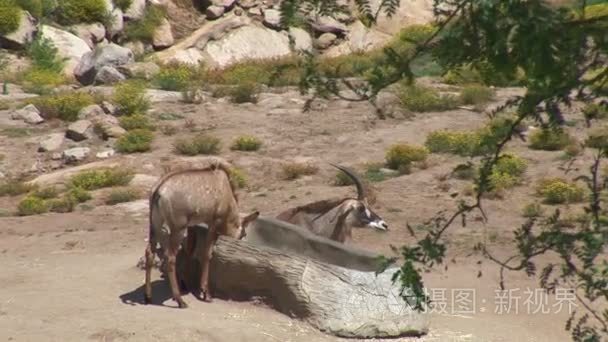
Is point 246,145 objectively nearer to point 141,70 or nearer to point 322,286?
point 141,70

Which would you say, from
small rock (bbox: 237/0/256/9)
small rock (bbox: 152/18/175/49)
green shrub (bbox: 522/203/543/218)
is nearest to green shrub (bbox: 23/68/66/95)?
small rock (bbox: 152/18/175/49)

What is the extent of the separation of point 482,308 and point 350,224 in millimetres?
1751

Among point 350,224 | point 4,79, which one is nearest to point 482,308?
point 350,224

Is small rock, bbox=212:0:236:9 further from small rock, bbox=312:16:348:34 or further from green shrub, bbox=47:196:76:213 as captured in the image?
→ green shrub, bbox=47:196:76:213

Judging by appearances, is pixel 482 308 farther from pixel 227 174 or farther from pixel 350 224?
pixel 227 174

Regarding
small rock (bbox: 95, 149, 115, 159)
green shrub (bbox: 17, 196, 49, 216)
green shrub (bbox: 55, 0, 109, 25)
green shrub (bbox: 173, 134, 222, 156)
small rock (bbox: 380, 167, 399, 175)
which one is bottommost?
small rock (bbox: 380, 167, 399, 175)

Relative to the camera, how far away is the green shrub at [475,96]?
2350cm

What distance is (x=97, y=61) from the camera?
27016 mm

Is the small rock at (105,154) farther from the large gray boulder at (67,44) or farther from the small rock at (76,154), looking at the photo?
the large gray boulder at (67,44)

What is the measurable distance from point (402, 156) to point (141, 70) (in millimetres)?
8902

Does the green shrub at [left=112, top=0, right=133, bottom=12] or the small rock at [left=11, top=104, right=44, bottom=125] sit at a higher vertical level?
the green shrub at [left=112, top=0, right=133, bottom=12]

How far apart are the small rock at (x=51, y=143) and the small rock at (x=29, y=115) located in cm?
111

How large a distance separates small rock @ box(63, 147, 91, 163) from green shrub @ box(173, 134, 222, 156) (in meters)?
1.50

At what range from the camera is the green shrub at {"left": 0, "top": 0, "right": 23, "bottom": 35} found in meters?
29.0
